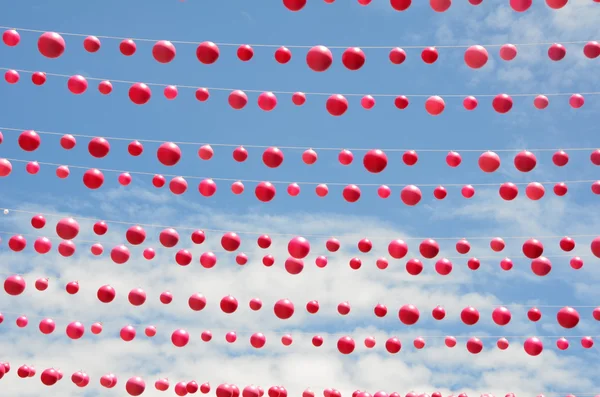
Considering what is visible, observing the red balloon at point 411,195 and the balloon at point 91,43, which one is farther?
the red balloon at point 411,195

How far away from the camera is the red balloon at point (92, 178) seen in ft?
31.2

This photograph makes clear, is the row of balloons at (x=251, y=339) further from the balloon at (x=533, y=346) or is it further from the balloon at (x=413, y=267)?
the balloon at (x=413, y=267)

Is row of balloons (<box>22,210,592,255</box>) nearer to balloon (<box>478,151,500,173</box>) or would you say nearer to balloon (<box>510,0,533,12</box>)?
balloon (<box>478,151,500,173</box>)

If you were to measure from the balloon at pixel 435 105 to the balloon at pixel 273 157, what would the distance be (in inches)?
72.3

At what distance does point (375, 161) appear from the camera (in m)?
9.05

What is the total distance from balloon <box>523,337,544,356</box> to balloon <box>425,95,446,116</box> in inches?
149

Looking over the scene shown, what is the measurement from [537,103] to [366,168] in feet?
8.14

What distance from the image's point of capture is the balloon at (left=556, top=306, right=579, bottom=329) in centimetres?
1054

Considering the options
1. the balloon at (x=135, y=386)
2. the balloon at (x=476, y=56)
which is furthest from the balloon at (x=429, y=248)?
the balloon at (x=135, y=386)

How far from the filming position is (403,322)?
10.2m

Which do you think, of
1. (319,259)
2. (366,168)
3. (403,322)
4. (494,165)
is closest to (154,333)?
(319,259)

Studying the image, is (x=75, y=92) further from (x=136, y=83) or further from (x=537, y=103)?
(x=537, y=103)

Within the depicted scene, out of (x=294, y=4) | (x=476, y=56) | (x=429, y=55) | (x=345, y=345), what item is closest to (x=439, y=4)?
(x=476, y=56)

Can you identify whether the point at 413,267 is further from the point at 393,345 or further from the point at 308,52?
the point at 308,52
